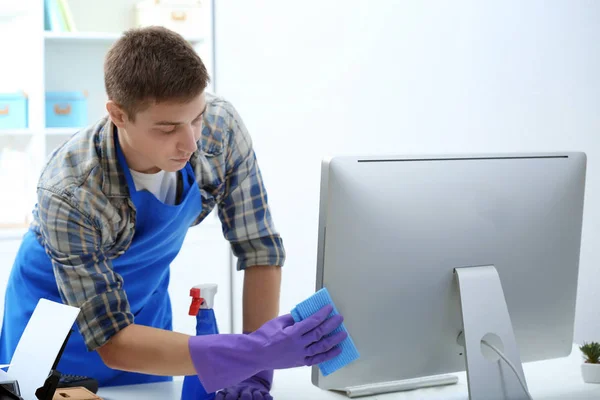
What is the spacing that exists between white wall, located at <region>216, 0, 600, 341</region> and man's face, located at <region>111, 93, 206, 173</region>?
1041 mm

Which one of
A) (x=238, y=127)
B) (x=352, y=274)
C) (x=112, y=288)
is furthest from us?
(x=238, y=127)

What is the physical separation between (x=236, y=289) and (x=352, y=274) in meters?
2.07

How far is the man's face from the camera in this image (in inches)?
48.9

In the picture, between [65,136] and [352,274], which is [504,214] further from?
[65,136]

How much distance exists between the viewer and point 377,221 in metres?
1.14

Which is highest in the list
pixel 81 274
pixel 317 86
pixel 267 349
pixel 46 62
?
pixel 46 62

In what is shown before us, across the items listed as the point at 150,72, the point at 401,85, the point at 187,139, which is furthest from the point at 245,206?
the point at 401,85

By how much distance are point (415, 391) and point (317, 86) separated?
1648mm

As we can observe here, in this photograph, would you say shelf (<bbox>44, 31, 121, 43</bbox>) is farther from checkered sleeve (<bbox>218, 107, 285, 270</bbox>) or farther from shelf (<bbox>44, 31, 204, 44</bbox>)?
checkered sleeve (<bbox>218, 107, 285, 270</bbox>)

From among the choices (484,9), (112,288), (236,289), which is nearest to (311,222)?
(236,289)

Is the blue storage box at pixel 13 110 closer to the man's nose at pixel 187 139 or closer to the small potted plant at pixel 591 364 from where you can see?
the man's nose at pixel 187 139

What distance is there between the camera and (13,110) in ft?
9.60

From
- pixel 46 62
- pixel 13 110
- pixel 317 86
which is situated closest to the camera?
pixel 317 86

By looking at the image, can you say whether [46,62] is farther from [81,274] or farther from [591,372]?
[591,372]
